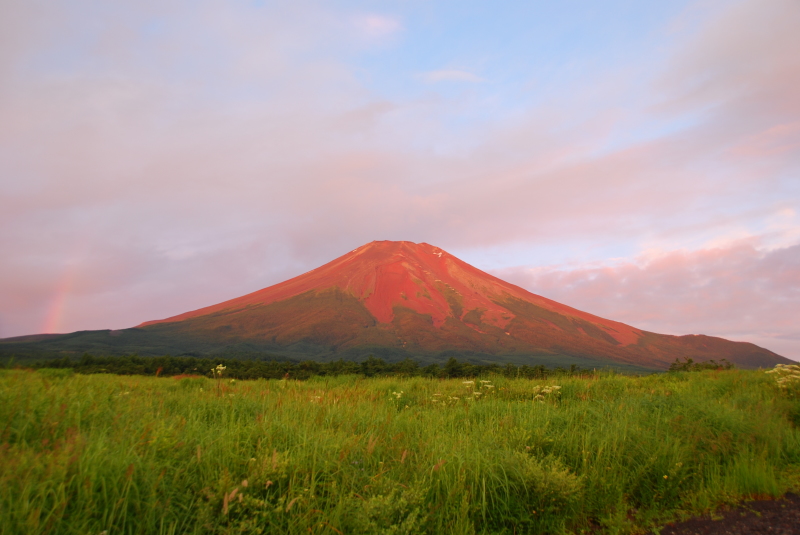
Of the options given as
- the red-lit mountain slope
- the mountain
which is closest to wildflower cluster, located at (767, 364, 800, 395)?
the mountain

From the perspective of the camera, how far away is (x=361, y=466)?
161 inches

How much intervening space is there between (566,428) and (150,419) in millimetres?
5114

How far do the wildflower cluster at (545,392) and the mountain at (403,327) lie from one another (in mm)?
74868

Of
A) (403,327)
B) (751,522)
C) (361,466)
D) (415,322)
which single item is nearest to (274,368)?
(361,466)

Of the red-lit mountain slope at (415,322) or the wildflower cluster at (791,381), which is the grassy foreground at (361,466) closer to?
the wildflower cluster at (791,381)

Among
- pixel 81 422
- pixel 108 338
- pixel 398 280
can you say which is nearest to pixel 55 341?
pixel 108 338

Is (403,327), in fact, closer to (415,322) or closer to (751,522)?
(415,322)

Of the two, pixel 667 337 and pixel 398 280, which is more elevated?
→ pixel 398 280

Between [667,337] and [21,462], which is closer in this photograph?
[21,462]

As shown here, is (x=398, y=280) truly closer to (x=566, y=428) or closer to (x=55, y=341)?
(x=55, y=341)

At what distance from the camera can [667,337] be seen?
145875 millimetres

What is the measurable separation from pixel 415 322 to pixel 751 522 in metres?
114

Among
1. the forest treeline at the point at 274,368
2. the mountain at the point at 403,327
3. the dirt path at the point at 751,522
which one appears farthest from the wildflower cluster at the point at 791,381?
the mountain at the point at 403,327

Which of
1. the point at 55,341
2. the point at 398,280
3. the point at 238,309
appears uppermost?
the point at 398,280
